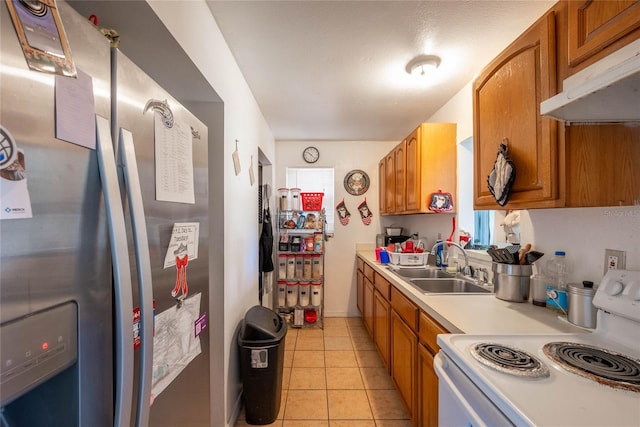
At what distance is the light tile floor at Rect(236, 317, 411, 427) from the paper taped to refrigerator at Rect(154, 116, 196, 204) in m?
1.79

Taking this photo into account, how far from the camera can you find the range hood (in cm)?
69

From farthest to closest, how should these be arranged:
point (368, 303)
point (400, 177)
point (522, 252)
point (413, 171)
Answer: point (368, 303) → point (400, 177) → point (413, 171) → point (522, 252)

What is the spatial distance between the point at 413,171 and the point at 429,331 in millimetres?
→ 1548

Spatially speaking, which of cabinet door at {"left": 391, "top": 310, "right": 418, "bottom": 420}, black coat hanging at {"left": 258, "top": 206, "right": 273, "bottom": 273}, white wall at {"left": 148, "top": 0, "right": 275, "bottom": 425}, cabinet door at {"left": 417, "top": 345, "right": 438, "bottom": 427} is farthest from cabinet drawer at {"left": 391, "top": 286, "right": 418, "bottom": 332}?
black coat hanging at {"left": 258, "top": 206, "right": 273, "bottom": 273}

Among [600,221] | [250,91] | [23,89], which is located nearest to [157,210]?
[23,89]

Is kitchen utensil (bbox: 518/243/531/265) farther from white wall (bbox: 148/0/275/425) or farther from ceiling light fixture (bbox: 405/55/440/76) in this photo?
white wall (bbox: 148/0/275/425)

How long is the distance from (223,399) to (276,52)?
89.2 inches

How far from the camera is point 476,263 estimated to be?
212 centimetres

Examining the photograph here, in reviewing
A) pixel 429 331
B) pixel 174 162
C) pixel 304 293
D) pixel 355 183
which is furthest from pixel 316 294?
pixel 174 162

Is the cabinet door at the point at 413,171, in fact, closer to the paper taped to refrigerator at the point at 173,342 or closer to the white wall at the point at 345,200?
the white wall at the point at 345,200

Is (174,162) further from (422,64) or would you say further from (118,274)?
(422,64)

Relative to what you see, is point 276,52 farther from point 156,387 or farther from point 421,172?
point 156,387

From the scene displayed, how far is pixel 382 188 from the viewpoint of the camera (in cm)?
372

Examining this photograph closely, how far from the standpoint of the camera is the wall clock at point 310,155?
3.89 meters
